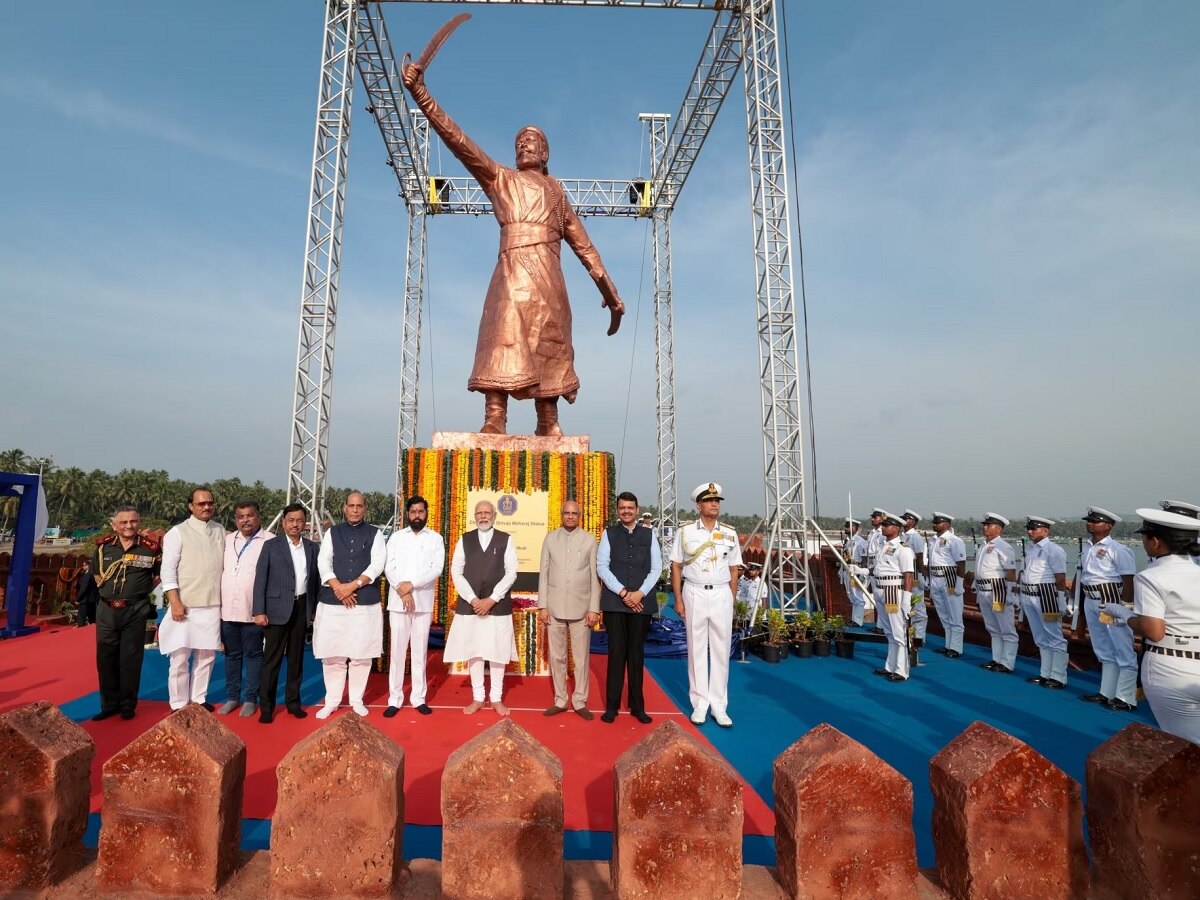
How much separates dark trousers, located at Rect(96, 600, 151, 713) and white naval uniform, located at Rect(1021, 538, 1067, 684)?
696 centimetres

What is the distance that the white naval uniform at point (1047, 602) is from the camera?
5.55 meters

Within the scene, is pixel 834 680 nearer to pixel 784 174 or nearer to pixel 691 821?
pixel 691 821

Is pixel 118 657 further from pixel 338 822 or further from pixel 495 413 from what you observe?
pixel 338 822

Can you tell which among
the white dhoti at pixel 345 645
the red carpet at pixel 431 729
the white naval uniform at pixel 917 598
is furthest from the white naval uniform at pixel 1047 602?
the white dhoti at pixel 345 645

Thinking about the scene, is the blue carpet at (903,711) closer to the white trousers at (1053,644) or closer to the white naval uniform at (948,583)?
the white trousers at (1053,644)

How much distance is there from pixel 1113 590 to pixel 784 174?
650 centimetres

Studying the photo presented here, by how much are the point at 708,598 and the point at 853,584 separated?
230 inches

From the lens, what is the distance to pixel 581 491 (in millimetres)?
5355

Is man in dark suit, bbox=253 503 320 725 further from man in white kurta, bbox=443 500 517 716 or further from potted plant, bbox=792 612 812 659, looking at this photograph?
potted plant, bbox=792 612 812 659

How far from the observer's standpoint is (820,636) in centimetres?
665

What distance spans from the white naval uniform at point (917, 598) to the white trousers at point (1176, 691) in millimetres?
4051

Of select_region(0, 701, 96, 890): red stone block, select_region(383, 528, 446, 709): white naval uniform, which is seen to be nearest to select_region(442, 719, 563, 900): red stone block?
select_region(0, 701, 96, 890): red stone block

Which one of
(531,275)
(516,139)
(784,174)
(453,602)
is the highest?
(784,174)

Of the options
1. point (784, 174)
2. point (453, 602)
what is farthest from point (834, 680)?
point (784, 174)
